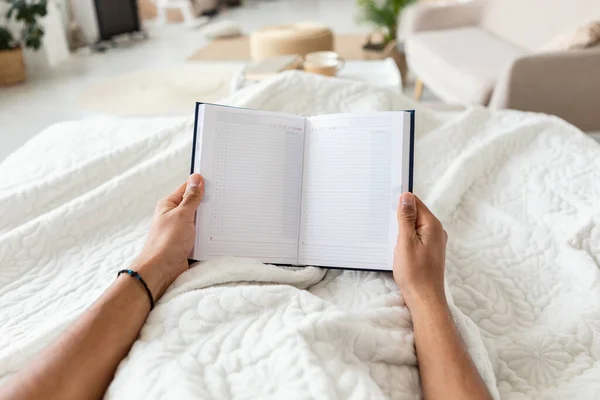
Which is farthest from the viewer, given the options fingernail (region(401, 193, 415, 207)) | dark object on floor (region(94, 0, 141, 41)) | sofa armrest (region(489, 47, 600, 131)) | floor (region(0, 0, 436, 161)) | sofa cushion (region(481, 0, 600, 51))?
dark object on floor (region(94, 0, 141, 41))

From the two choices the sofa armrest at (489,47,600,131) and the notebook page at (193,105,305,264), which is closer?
the notebook page at (193,105,305,264)

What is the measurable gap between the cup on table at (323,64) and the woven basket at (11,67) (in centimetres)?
248

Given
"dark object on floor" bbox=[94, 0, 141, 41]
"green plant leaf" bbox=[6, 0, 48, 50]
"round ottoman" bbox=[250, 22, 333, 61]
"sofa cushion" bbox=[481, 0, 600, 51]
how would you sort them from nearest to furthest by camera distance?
1. "sofa cushion" bbox=[481, 0, 600, 51]
2. "round ottoman" bbox=[250, 22, 333, 61]
3. "green plant leaf" bbox=[6, 0, 48, 50]
4. "dark object on floor" bbox=[94, 0, 141, 41]

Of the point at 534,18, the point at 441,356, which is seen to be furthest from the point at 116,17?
the point at 441,356

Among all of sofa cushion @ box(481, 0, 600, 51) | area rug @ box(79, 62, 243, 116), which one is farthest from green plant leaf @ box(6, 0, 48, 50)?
sofa cushion @ box(481, 0, 600, 51)

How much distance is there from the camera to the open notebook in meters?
0.84

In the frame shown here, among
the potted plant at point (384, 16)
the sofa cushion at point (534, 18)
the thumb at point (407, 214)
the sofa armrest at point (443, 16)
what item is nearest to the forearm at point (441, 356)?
the thumb at point (407, 214)

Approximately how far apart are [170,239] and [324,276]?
0.27 metres

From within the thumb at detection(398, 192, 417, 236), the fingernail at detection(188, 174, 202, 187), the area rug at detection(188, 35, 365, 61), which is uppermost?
the fingernail at detection(188, 174, 202, 187)

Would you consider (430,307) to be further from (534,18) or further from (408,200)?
(534,18)

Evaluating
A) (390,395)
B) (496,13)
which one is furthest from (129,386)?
(496,13)

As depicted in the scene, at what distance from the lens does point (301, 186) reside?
0.90m

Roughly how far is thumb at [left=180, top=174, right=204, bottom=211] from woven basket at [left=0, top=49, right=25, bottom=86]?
3310 mm

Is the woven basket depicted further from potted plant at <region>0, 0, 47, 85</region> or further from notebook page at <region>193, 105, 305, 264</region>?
notebook page at <region>193, 105, 305, 264</region>
